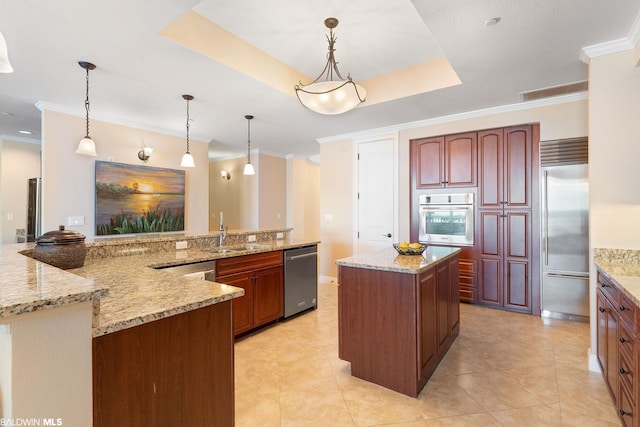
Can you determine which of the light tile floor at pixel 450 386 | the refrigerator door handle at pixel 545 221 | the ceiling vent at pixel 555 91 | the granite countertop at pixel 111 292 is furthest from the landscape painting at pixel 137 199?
the refrigerator door handle at pixel 545 221

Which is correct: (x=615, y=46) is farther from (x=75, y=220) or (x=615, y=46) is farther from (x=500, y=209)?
(x=75, y=220)

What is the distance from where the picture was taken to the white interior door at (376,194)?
4582 millimetres

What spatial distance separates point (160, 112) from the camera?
391 centimetres

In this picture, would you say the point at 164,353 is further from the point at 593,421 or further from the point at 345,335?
the point at 593,421

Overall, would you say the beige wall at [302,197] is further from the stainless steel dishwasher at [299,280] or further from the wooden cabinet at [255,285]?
the wooden cabinet at [255,285]

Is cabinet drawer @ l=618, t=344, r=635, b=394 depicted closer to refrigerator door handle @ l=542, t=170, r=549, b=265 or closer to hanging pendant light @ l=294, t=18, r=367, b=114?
refrigerator door handle @ l=542, t=170, r=549, b=265

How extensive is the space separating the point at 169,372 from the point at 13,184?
5.99m

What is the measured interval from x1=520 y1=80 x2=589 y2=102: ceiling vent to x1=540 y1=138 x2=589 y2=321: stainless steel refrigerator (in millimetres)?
532

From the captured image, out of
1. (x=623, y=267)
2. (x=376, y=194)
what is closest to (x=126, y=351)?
(x=623, y=267)

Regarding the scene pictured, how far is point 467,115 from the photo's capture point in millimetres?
3936

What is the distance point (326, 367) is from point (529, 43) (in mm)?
3047

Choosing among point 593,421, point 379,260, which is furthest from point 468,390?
point 379,260

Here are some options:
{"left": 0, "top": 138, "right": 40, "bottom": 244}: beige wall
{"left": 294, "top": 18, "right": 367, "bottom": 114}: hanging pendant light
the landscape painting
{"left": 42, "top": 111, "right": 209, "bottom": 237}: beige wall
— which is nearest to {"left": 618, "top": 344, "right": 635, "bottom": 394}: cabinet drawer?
{"left": 294, "top": 18, "right": 367, "bottom": 114}: hanging pendant light

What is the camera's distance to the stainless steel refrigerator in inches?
129
